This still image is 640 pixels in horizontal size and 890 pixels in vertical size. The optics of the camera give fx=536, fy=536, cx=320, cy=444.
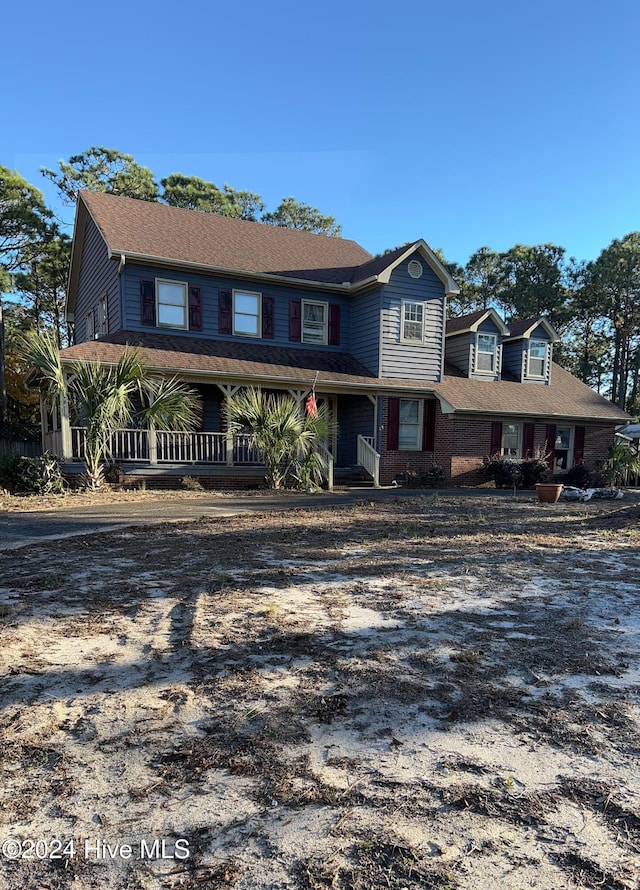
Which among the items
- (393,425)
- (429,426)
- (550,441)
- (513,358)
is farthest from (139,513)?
(513,358)

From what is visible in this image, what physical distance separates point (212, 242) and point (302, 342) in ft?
14.0

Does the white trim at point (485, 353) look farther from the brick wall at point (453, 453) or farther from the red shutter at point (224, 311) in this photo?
the red shutter at point (224, 311)

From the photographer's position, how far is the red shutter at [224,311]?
15.9 m

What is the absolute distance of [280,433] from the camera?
476 inches

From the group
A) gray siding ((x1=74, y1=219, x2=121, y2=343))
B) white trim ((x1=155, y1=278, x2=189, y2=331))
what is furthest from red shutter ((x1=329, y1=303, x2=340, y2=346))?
gray siding ((x1=74, y1=219, x2=121, y2=343))

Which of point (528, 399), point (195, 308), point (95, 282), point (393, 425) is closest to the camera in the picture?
point (195, 308)

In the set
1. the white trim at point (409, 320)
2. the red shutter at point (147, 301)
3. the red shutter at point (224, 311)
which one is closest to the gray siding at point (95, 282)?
the red shutter at point (147, 301)

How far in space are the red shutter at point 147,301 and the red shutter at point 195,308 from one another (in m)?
1.04

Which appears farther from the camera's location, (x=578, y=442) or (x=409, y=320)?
(x=578, y=442)

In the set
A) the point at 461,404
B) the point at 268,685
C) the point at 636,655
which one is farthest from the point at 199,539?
the point at 461,404

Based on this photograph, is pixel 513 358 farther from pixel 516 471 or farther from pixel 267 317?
pixel 267 317

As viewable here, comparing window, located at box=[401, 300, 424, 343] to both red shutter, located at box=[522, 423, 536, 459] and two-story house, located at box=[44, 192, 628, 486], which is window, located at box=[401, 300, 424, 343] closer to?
two-story house, located at box=[44, 192, 628, 486]

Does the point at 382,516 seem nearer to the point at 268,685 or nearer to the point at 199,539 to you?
the point at 199,539

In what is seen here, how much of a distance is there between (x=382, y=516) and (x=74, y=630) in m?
6.29
